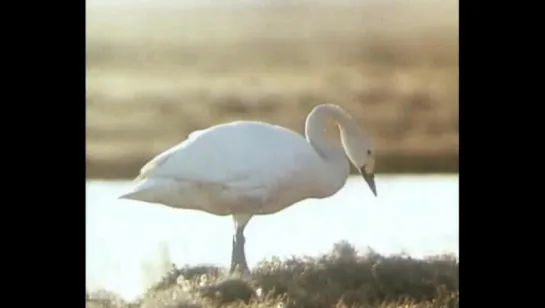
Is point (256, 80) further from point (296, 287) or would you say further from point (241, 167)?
point (296, 287)

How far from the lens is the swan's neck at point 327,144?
5.75 ft

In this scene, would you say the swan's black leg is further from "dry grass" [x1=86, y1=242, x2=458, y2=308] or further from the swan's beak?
the swan's beak

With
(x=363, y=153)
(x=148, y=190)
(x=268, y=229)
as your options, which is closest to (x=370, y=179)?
(x=363, y=153)

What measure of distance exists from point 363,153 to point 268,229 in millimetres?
252

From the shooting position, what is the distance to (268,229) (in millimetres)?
1747

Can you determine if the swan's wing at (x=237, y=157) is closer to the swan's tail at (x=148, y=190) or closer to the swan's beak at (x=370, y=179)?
the swan's tail at (x=148, y=190)

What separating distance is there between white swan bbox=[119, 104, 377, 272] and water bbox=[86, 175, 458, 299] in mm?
22

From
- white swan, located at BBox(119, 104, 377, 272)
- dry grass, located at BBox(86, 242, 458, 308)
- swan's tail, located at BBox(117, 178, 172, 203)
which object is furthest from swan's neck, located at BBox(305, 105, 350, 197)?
swan's tail, located at BBox(117, 178, 172, 203)

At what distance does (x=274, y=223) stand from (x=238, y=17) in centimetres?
43

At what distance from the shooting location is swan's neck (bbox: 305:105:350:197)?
1.75m

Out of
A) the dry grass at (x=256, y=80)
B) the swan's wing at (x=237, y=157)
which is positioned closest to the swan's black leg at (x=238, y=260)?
the swan's wing at (x=237, y=157)
